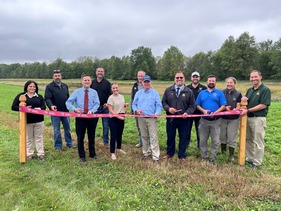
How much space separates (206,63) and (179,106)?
231 ft

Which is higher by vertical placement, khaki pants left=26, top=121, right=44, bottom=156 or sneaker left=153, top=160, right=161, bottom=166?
khaki pants left=26, top=121, right=44, bottom=156

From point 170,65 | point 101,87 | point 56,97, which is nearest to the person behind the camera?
point 56,97

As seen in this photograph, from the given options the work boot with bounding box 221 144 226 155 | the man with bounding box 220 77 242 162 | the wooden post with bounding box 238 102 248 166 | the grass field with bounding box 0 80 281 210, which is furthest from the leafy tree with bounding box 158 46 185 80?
the grass field with bounding box 0 80 281 210

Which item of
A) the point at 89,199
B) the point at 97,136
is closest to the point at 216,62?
the point at 97,136

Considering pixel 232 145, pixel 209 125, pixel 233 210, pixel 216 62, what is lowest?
pixel 233 210

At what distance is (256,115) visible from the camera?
6.15 m

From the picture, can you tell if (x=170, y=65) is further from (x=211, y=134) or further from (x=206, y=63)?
(x=211, y=134)

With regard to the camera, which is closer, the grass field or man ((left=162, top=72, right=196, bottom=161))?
the grass field

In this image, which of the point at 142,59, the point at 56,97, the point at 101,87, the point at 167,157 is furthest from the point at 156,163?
the point at 142,59

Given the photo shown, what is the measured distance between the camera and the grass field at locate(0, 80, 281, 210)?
4.30 m

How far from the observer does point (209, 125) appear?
6422 mm

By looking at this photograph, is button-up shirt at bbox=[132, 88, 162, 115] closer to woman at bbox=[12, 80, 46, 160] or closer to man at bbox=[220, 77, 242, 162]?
man at bbox=[220, 77, 242, 162]

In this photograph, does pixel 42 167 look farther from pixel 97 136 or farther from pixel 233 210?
pixel 233 210

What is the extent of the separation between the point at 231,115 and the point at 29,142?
210 inches
